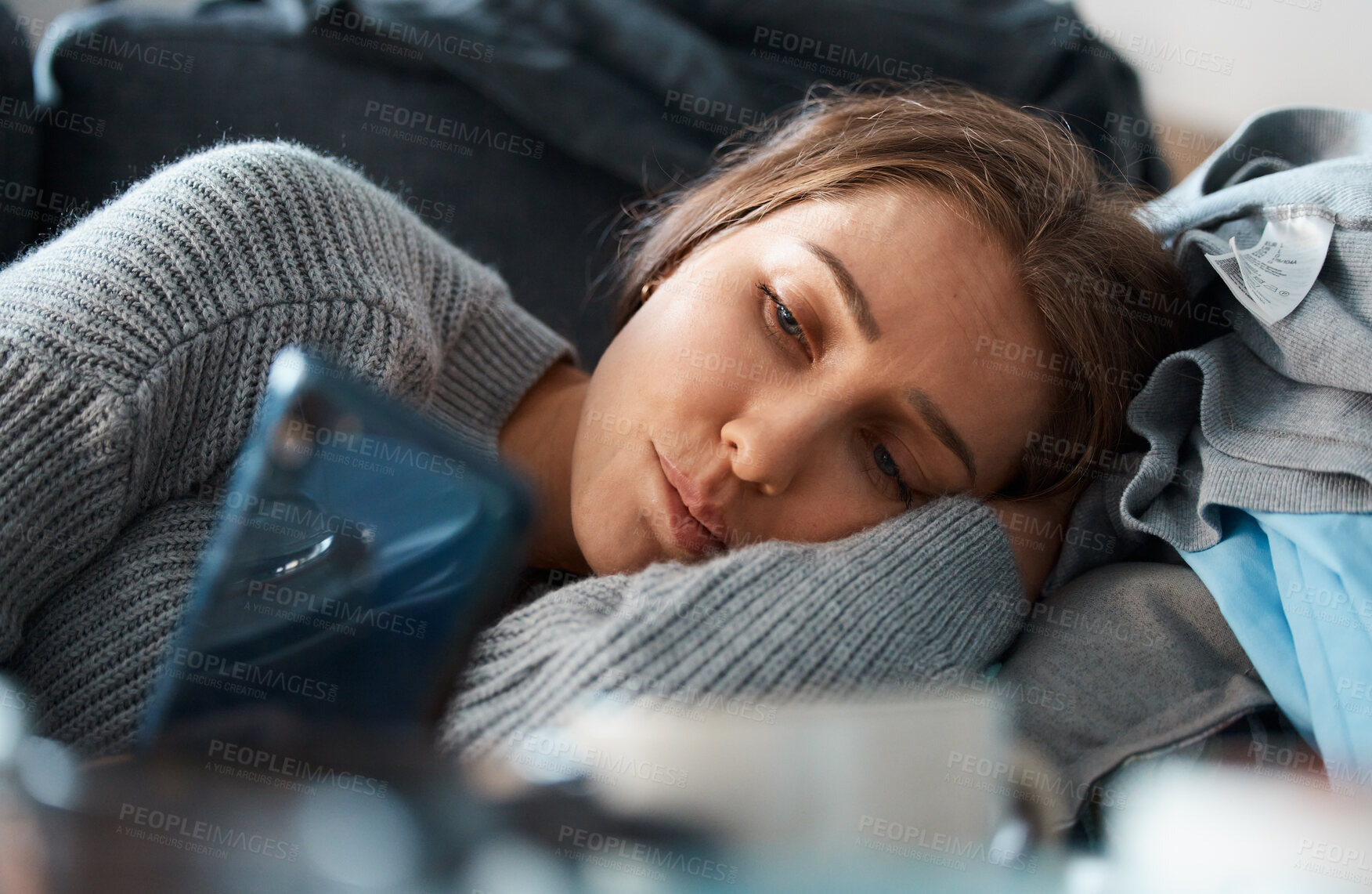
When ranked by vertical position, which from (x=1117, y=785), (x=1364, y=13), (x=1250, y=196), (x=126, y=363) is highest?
(x=1364, y=13)

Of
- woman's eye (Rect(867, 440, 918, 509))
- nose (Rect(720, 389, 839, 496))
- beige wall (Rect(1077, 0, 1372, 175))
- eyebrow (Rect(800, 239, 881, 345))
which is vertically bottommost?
woman's eye (Rect(867, 440, 918, 509))

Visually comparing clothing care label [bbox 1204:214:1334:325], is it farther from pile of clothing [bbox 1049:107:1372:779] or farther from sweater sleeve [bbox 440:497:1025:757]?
sweater sleeve [bbox 440:497:1025:757]

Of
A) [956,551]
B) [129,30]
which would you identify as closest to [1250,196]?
[956,551]

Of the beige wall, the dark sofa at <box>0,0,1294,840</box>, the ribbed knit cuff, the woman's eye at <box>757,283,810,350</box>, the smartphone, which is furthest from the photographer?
the beige wall

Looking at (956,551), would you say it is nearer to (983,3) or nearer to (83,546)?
(83,546)

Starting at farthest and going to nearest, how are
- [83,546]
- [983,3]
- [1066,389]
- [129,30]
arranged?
[983,3] → [129,30] → [1066,389] → [83,546]

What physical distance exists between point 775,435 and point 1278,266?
0.41 meters

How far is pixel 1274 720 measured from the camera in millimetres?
673

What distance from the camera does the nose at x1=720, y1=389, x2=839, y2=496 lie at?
63cm

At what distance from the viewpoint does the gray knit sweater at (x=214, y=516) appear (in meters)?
0.56

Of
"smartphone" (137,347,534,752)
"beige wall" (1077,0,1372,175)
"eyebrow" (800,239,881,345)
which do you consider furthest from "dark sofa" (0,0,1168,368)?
"smartphone" (137,347,534,752)

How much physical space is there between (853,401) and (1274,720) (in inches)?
14.9

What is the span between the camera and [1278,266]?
0.71m

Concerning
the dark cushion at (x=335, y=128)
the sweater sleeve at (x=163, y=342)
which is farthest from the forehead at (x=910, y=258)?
the dark cushion at (x=335, y=128)
